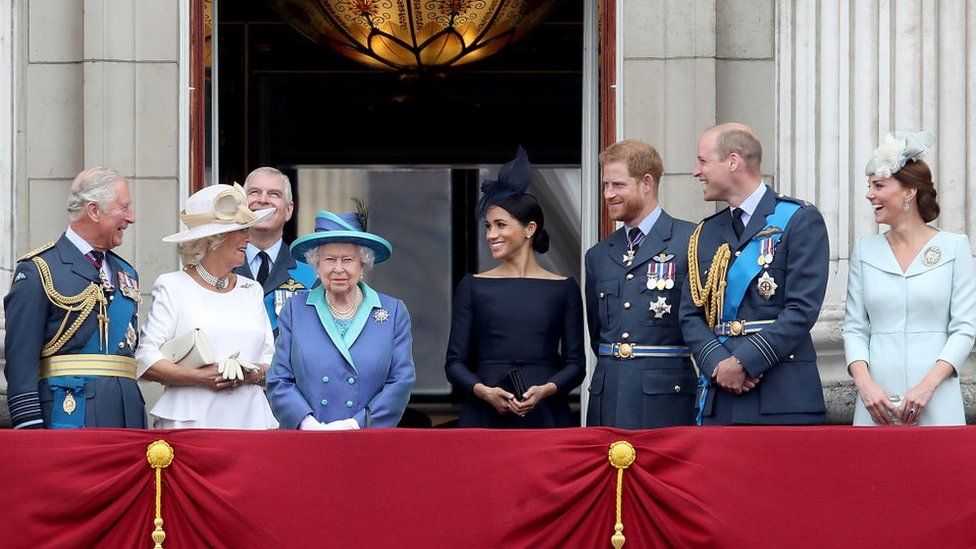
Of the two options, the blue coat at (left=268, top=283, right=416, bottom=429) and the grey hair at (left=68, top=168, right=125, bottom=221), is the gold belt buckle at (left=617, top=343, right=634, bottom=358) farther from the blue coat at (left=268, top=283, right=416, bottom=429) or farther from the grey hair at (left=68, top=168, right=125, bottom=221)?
the grey hair at (left=68, top=168, right=125, bottom=221)

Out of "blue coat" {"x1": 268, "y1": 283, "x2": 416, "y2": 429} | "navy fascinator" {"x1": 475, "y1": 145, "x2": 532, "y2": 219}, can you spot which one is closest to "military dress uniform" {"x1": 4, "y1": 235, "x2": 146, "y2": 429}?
"blue coat" {"x1": 268, "y1": 283, "x2": 416, "y2": 429}

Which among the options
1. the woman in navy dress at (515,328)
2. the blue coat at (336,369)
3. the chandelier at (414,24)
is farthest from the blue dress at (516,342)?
→ the chandelier at (414,24)

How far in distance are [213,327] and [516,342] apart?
122 cm

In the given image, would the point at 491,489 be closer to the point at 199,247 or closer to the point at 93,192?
the point at 199,247

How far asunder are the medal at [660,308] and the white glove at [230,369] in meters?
1.58

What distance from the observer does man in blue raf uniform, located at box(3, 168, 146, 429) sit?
6.38 meters

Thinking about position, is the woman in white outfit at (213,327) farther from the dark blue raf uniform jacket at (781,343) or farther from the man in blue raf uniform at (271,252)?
the dark blue raf uniform jacket at (781,343)

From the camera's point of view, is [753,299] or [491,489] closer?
[491,489]

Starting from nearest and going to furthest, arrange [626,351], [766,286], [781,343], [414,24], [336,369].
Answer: [781,343], [766,286], [336,369], [626,351], [414,24]

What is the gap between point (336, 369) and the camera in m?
6.51

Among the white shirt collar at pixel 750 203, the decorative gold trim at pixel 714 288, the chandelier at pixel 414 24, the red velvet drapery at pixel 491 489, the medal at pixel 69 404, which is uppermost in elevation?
the chandelier at pixel 414 24

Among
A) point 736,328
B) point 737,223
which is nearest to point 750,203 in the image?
point 737,223

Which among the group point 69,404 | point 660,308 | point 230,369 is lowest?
point 69,404

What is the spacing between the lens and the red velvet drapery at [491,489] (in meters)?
5.70
